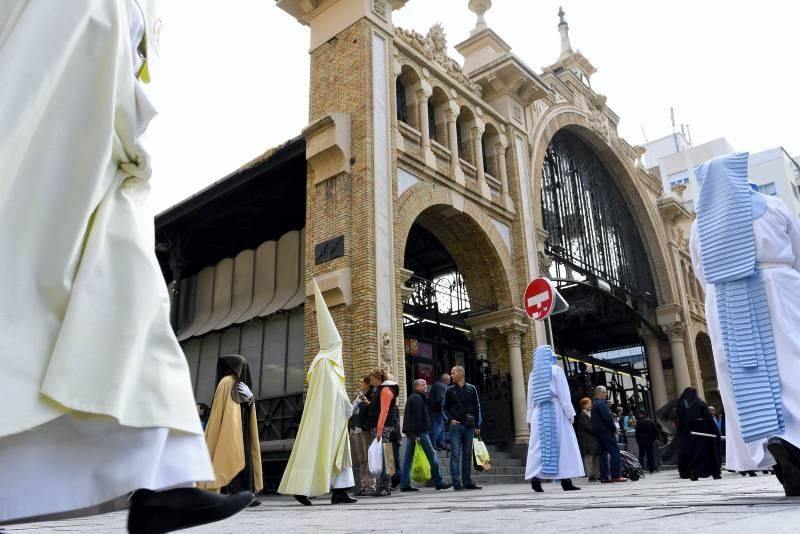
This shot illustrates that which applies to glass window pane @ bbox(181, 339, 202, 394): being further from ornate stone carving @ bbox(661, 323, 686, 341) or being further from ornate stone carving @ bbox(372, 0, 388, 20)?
ornate stone carving @ bbox(661, 323, 686, 341)

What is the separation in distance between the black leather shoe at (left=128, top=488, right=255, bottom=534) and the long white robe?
0.25 feet

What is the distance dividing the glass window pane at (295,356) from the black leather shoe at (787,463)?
10396 mm

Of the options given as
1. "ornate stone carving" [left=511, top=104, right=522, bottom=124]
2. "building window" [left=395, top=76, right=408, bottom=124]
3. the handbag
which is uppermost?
"ornate stone carving" [left=511, top=104, right=522, bottom=124]

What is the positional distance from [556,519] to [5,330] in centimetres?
218

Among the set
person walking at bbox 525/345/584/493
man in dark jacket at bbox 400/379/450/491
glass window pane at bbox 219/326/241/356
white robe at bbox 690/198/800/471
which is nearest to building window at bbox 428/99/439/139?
glass window pane at bbox 219/326/241/356

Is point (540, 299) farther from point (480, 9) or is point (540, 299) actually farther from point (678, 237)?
point (678, 237)

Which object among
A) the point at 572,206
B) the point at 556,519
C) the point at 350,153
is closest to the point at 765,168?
the point at 572,206

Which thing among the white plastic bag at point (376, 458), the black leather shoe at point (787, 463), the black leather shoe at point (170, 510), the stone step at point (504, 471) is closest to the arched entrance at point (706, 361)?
the stone step at point (504, 471)

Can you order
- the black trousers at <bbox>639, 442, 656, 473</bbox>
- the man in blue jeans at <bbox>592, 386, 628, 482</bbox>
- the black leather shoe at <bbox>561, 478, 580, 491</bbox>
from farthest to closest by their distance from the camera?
Answer: the black trousers at <bbox>639, 442, 656, 473</bbox>
the man in blue jeans at <bbox>592, 386, 628, 482</bbox>
the black leather shoe at <bbox>561, 478, 580, 491</bbox>

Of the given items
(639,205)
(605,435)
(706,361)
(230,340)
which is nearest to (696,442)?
(605,435)

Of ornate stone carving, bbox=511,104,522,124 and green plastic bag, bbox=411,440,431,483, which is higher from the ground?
ornate stone carving, bbox=511,104,522,124

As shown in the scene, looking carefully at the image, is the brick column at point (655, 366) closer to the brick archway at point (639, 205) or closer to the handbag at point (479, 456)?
the brick archway at point (639, 205)

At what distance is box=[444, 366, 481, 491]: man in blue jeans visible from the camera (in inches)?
384

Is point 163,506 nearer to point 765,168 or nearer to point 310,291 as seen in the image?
point 310,291
